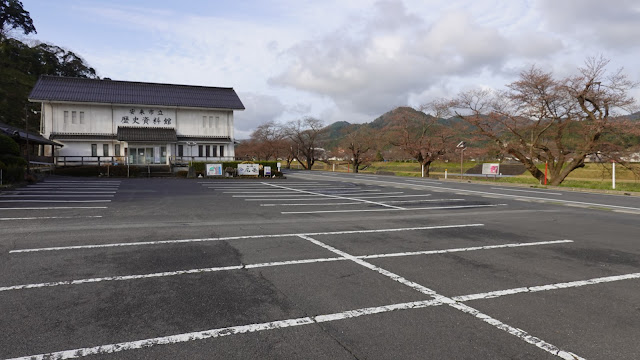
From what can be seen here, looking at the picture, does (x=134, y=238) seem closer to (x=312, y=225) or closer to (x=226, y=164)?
(x=312, y=225)

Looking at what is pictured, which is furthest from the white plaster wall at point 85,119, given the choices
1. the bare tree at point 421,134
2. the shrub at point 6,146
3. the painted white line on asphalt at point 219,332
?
the painted white line on asphalt at point 219,332

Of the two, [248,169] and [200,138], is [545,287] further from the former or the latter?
[200,138]

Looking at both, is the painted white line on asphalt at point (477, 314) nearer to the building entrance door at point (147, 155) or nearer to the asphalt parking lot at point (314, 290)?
the asphalt parking lot at point (314, 290)

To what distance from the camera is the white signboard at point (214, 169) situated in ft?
85.9

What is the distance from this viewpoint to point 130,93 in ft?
112

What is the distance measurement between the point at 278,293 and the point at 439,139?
3462cm

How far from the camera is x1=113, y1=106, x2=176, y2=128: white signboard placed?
32656mm

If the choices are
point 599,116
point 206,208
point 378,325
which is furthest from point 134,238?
point 599,116

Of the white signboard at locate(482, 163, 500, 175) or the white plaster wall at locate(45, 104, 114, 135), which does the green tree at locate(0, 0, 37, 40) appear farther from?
the white signboard at locate(482, 163, 500, 175)

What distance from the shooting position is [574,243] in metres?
6.27

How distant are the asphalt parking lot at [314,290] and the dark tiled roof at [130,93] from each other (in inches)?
1116

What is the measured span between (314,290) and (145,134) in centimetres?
3226

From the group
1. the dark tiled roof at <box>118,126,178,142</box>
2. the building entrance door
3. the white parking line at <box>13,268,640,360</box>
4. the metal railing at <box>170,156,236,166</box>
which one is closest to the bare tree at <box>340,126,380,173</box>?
the metal railing at <box>170,156,236,166</box>

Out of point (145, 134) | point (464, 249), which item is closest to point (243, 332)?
point (464, 249)
